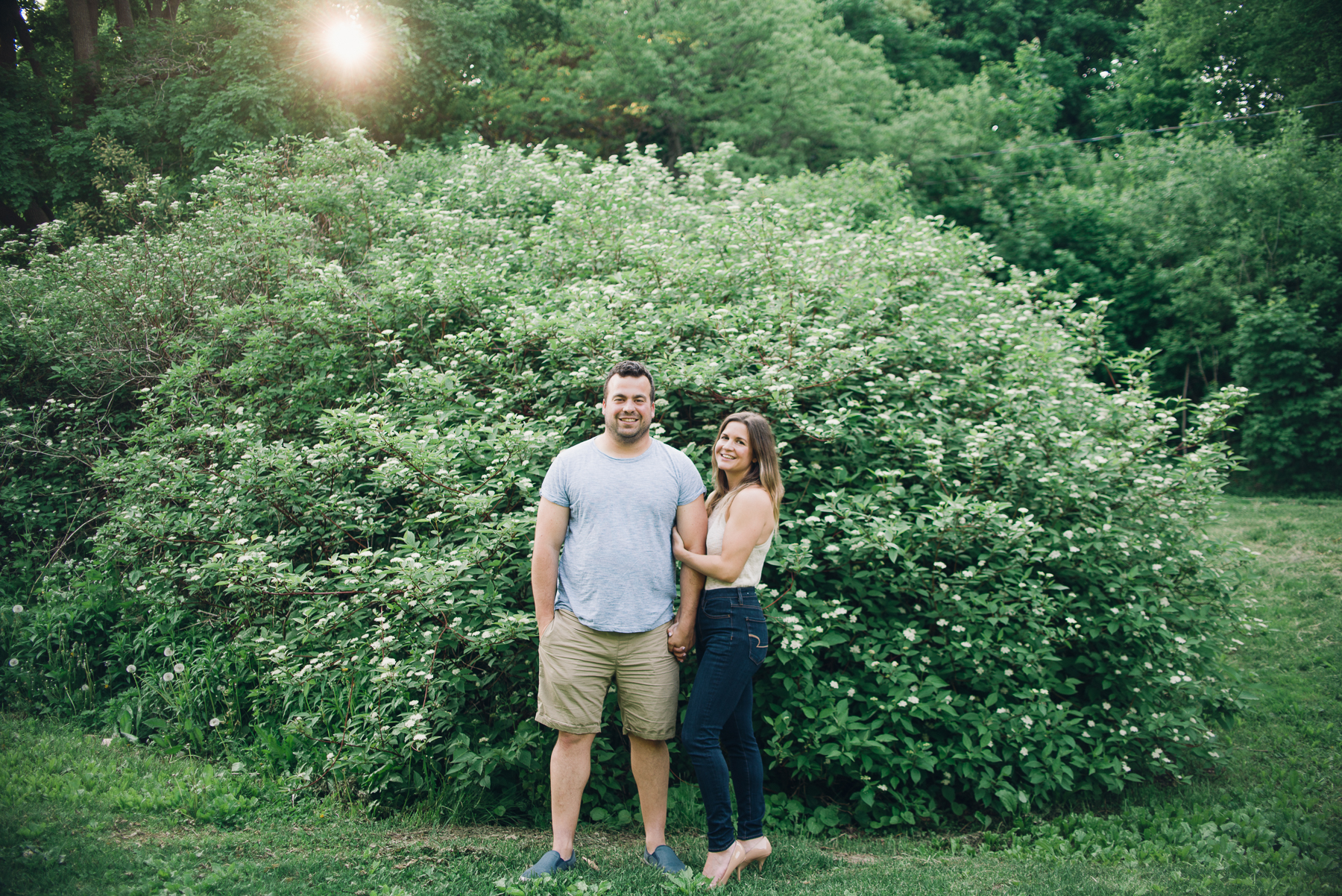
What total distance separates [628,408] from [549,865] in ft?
6.36

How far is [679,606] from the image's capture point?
11.8 feet

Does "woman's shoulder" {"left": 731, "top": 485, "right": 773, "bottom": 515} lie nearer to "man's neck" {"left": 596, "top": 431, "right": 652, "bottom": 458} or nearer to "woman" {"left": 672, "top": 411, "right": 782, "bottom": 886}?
"woman" {"left": 672, "top": 411, "right": 782, "bottom": 886}

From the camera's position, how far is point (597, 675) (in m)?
3.50

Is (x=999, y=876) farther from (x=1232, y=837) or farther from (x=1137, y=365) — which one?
(x=1137, y=365)

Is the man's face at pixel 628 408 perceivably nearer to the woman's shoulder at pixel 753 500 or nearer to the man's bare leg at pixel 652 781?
the woman's shoulder at pixel 753 500

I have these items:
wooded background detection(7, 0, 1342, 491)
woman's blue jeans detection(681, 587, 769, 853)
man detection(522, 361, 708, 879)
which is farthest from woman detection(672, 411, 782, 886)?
wooded background detection(7, 0, 1342, 491)

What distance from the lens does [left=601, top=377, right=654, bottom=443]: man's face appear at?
11.3 feet

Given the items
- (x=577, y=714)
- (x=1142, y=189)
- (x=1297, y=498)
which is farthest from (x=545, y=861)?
(x=1142, y=189)

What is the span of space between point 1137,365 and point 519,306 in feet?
15.3

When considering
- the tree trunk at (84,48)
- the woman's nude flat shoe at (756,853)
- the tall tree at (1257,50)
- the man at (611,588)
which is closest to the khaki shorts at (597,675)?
the man at (611,588)

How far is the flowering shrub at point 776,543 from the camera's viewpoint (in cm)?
437

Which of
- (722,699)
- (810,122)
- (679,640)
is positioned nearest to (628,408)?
(679,640)

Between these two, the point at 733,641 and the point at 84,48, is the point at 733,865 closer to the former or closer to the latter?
the point at 733,641

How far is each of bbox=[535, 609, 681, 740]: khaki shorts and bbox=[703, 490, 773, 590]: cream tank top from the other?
34 cm
